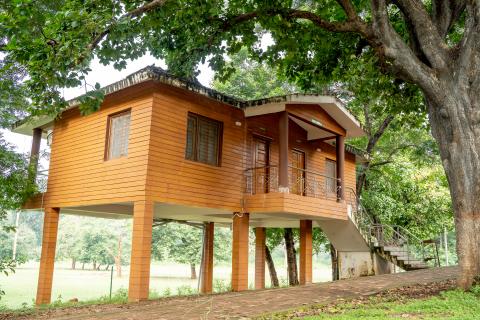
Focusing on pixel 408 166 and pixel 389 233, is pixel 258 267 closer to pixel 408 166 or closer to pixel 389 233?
pixel 389 233

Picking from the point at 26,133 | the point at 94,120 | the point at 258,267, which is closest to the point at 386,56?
the point at 94,120

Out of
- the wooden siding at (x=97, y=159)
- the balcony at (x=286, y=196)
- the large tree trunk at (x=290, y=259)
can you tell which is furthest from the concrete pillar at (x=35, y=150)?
the large tree trunk at (x=290, y=259)

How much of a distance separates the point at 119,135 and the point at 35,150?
545cm

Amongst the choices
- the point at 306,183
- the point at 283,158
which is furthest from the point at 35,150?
the point at 306,183

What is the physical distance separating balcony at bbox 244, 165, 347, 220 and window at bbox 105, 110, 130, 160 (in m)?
4.06

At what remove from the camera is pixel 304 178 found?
17.1 m

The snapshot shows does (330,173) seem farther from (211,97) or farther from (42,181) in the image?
(42,181)

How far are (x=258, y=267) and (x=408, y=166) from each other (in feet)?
35.7

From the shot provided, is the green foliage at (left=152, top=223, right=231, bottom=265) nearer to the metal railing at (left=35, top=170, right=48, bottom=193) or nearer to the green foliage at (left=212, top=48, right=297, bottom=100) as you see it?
the green foliage at (left=212, top=48, right=297, bottom=100)

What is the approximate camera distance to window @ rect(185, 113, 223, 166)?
525 inches

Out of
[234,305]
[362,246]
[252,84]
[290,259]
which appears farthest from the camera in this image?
[252,84]

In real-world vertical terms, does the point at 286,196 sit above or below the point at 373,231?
above

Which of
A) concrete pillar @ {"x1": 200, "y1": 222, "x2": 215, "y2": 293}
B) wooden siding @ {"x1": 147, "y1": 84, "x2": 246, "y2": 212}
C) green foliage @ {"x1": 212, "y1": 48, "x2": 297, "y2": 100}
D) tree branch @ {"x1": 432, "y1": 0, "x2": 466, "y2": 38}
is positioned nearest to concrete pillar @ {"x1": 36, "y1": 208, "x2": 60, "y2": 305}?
wooden siding @ {"x1": 147, "y1": 84, "x2": 246, "y2": 212}

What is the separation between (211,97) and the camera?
13516mm
